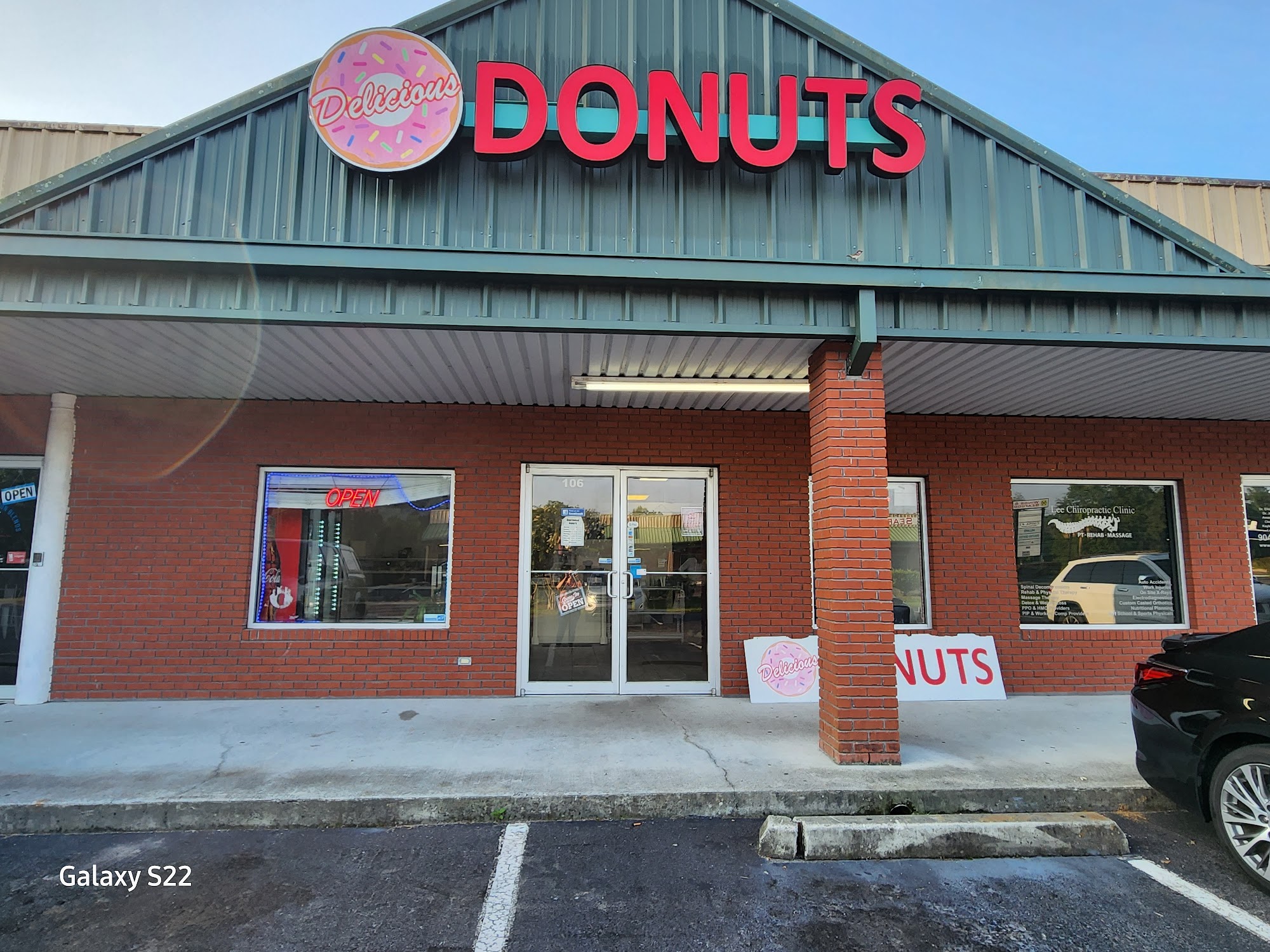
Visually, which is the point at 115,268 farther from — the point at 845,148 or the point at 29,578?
the point at 845,148

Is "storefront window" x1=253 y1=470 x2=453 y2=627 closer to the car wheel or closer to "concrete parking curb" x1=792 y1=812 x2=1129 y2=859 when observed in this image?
"concrete parking curb" x1=792 y1=812 x2=1129 y2=859

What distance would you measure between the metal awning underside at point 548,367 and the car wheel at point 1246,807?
304 centimetres

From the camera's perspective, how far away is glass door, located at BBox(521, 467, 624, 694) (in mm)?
7641

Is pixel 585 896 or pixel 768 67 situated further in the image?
pixel 768 67

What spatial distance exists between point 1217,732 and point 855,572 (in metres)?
2.19

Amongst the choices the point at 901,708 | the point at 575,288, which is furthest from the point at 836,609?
the point at 575,288

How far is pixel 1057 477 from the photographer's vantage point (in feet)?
26.9

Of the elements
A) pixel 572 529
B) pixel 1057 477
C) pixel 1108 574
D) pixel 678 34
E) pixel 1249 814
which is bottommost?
pixel 1249 814

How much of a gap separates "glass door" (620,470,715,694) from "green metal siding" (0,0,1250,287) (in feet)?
10.7

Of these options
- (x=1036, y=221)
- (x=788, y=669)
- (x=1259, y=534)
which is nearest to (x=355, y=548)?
(x=788, y=669)

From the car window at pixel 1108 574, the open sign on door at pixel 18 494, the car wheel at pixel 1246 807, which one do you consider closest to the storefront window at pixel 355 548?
the open sign on door at pixel 18 494

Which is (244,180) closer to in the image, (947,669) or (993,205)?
(993,205)

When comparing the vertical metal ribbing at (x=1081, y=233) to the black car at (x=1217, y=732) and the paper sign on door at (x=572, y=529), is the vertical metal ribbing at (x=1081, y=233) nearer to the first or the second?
the black car at (x=1217, y=732)

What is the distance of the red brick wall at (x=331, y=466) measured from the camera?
723 centimetres
